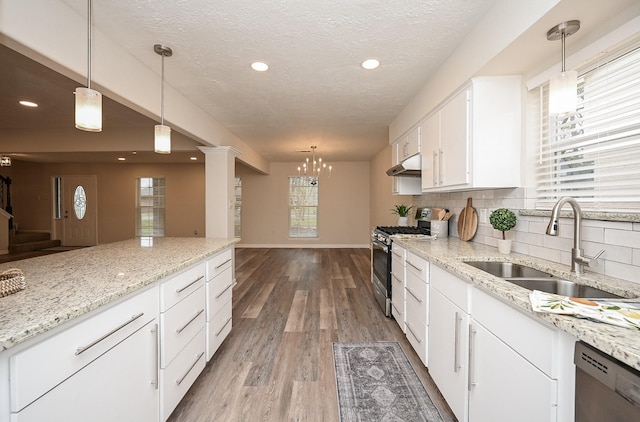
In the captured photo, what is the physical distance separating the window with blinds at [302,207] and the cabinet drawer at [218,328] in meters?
6.02

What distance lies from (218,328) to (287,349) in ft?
2.05

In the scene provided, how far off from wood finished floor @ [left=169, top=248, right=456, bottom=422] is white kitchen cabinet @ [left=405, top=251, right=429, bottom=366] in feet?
0.58

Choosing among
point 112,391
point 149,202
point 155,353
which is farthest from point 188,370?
point 149,202

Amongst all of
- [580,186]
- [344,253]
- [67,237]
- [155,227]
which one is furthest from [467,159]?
[67,237]

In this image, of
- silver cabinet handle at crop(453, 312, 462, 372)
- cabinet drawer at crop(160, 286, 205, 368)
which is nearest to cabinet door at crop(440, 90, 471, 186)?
silver cabinet handle at crop(453, 312, 462, 372)

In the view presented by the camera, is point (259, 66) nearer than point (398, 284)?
Yes

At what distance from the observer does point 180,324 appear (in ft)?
5.61

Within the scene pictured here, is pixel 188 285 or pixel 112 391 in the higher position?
pixel 188 285

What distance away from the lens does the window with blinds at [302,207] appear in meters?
8.56

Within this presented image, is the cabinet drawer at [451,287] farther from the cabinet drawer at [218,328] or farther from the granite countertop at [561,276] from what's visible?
the cabinet drawer at [218,328]

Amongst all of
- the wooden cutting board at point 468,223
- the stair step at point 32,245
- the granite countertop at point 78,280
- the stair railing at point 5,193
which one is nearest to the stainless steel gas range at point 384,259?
the wooden cutting board at point 468,223

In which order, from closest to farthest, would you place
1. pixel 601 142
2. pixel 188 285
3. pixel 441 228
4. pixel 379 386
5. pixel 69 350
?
pixel 69 350
pixel 601 142
pixel 188 285
pixel 379 386
pixel 441 228

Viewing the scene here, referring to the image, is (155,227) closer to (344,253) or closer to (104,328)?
(344,253)

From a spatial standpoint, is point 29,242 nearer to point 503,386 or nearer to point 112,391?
point 112,391
